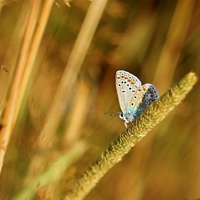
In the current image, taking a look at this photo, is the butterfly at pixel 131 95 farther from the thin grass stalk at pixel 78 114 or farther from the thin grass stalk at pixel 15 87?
the thin grass stalk at pixel 78 114

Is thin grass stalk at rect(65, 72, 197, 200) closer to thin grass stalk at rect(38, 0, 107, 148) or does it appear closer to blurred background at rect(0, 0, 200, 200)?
thin grass stalk at rect(38, 0, 107, 148)

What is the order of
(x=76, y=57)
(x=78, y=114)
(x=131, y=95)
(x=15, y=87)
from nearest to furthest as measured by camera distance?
(x=15, y=87) < (x=131, y=95) < (x=76, y=57) < (x=78, y=114)

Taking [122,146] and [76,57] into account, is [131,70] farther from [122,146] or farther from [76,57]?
[122,146]

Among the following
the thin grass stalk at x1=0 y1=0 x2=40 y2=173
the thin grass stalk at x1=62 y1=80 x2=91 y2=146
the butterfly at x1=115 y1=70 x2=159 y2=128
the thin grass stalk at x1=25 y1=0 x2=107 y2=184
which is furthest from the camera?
the thin grass stalk at x1=62 y1=80 x2=91 y2=146

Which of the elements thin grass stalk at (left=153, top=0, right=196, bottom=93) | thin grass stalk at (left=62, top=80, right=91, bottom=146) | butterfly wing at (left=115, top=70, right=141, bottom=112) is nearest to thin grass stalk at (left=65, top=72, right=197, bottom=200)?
butterfly wing at (left=115, top=70, right=141, bottom=112)

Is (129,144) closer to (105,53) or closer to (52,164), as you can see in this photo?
(52,164)

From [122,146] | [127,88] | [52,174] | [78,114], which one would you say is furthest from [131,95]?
[78,114]
